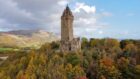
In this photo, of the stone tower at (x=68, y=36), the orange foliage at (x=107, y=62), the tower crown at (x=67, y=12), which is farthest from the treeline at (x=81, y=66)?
the tower crown at (x=67, y=12)

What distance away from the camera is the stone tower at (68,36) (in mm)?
97213

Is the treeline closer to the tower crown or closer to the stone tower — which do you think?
the stone tower

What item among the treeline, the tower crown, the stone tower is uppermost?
the tower crown

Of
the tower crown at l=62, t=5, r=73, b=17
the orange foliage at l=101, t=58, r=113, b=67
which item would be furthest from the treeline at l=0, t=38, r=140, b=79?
the tower crown at l=62, t=5, r=73, b=17

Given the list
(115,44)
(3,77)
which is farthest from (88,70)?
(115,44)

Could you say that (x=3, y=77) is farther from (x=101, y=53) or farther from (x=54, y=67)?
(x=101, y=53)

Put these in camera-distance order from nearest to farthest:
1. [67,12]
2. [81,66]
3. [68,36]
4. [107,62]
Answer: [81,66], [107,62], [68,36], [67,12]

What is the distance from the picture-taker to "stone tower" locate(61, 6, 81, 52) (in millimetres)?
97213

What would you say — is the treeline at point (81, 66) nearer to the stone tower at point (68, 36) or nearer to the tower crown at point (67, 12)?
the stone tower at point (68, 36)

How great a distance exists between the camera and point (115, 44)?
408 ft

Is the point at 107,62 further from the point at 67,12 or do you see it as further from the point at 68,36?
the point at 67,12

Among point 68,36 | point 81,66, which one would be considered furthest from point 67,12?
point 81,66

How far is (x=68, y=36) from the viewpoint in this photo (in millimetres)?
97250

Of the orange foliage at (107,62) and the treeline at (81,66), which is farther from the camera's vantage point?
the orange foliage at (107,62)
